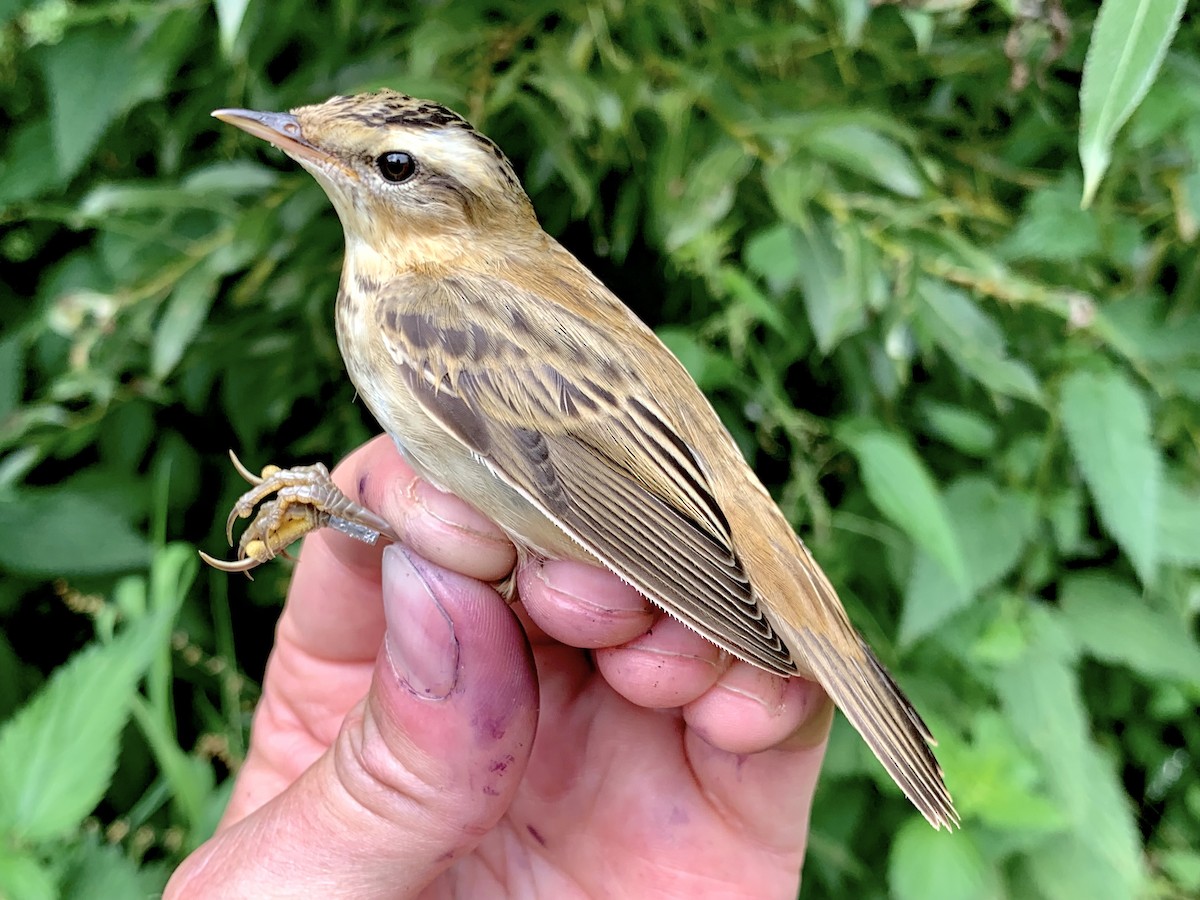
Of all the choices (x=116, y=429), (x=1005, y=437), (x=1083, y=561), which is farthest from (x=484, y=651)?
(x=1083, y=561)

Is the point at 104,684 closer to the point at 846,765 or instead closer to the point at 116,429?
the point at 116,429

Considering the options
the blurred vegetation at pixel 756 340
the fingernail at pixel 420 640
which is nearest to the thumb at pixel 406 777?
the fingernail at pixel 420 640

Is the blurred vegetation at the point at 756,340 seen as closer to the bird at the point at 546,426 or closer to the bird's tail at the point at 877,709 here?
the bird at the point at 546,426

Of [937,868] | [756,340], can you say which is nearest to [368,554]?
[756,340]

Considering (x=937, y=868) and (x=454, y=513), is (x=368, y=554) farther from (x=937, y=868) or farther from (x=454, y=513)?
(x=937, y=868)

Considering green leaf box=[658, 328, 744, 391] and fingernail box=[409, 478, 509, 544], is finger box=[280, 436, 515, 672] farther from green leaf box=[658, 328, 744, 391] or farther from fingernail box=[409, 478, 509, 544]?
green leaf box=[658, 328, 744, 391]

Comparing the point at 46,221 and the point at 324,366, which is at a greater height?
the point at 46,221
